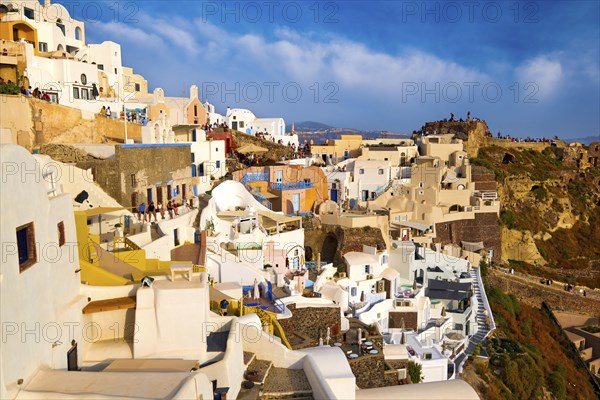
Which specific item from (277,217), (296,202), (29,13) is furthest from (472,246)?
(29,13)

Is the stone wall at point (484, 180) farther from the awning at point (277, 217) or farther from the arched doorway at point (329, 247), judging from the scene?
the awning at point (277, 217)

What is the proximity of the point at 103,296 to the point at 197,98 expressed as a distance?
32540mm

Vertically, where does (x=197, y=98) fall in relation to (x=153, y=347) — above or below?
above

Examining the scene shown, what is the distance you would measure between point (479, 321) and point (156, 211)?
18.4 meters

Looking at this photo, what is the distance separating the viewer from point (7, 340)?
552cm

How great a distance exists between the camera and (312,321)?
1647cm

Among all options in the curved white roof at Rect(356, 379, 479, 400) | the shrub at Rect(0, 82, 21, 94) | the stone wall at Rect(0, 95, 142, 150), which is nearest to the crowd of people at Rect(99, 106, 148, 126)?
the stone wall at Rect(0, 95, 142, 150)

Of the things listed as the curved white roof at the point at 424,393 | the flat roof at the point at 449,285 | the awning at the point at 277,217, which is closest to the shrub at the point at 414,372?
the curved white roof at the point at 424,393

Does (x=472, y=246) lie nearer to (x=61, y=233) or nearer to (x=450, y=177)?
(x=450, y=177)

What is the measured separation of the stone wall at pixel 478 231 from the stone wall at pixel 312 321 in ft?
70.1

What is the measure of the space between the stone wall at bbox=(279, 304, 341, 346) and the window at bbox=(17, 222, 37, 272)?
32.3 feet

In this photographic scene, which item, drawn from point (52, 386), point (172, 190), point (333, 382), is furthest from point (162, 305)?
point (172, 190)

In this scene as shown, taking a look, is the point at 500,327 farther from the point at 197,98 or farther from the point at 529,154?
the point at 529,154

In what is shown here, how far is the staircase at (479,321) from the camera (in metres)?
22.7
